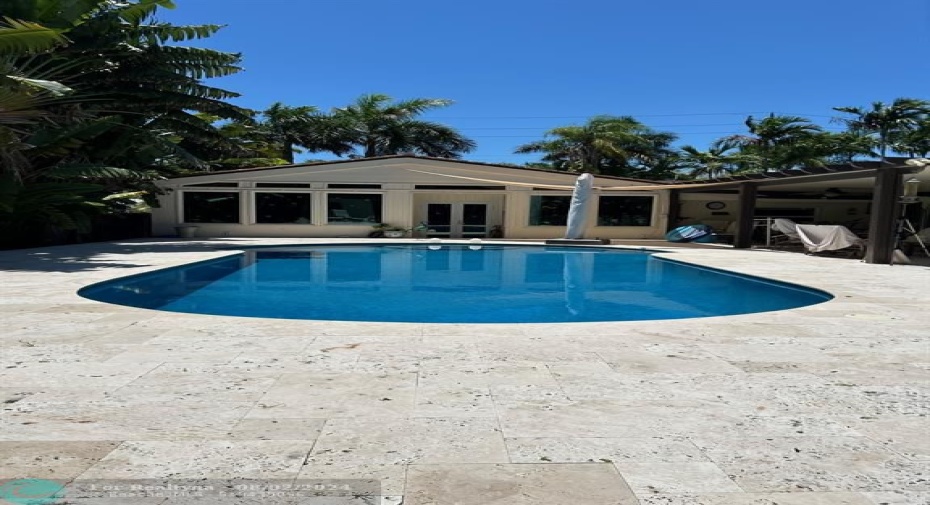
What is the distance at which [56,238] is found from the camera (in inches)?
637

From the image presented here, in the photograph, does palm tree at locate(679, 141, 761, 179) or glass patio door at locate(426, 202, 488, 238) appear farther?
palm tree at locate(679, 141, 761, 179)

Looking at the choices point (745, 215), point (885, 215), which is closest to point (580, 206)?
point (745, 215)

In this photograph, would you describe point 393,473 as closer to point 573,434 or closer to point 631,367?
point 573,434

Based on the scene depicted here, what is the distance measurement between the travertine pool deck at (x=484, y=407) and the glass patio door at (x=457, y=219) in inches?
716

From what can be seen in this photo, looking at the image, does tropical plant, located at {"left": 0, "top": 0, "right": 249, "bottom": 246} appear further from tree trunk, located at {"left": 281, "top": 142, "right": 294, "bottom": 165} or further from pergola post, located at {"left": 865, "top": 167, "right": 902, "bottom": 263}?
pergola post, located at {"left": 865, "top": 167, "right": 902, "bottom": 263}

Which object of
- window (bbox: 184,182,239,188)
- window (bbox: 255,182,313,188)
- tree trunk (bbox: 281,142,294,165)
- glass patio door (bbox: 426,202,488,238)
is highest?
tree trunk (bbox: 281,142,294,165)

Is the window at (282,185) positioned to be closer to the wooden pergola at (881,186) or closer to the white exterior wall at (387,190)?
the white exterior wall at (387,190)

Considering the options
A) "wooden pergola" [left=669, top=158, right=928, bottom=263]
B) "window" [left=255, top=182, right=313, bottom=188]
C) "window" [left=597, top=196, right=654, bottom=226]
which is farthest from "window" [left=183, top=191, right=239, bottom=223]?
"wooden pergola" [left=669, top=158, right=928, bottom=263]

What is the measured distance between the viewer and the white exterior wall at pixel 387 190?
22.2 m

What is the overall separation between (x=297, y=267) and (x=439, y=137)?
67.6ft

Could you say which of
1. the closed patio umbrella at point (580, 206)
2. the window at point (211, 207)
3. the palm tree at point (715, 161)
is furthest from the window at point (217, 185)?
the palm tree at point (715, 161)

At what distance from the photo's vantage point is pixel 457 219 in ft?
79.0

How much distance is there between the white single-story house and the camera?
22.3 m

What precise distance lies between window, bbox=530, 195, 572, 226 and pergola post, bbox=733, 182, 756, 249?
23.3ft
